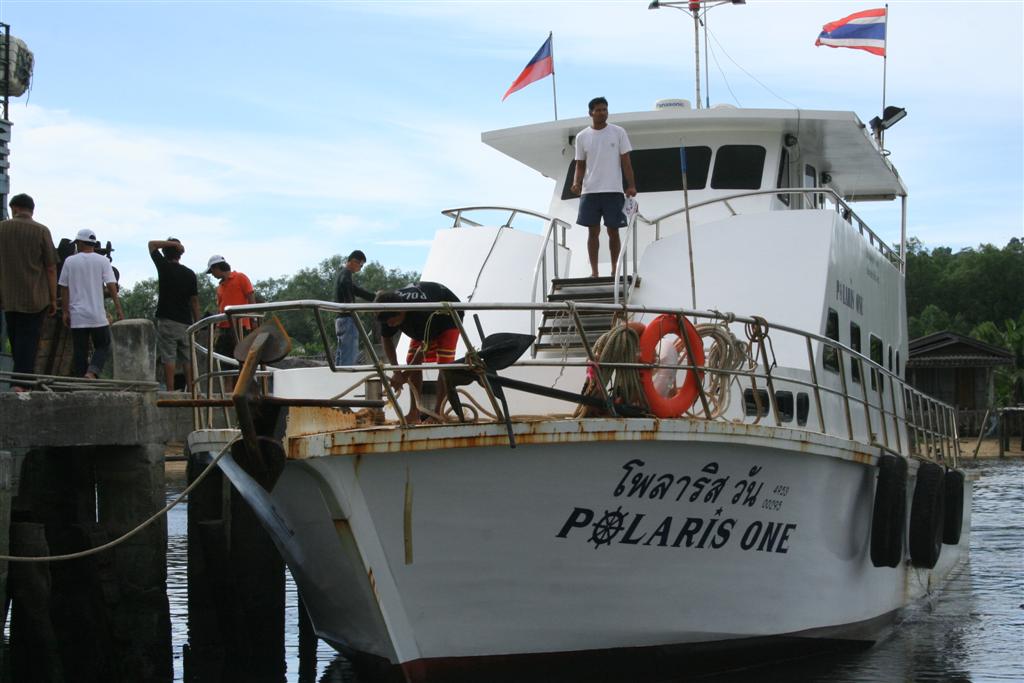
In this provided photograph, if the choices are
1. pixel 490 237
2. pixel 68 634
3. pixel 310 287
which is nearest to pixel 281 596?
pixel 68 634

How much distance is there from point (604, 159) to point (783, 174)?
2.65m

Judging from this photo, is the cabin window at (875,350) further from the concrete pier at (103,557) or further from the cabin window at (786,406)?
the concrete pier at (103,557)

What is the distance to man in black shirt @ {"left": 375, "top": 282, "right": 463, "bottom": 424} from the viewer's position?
317 inches

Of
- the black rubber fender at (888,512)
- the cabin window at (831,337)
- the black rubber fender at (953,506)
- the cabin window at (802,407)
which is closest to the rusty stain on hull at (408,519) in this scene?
the cabin window at (802,407)

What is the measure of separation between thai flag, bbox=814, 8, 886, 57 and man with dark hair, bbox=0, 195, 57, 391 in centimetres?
894

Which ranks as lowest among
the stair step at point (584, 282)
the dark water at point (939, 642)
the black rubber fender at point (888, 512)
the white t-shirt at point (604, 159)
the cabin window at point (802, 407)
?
the dark water at point (939, 642)

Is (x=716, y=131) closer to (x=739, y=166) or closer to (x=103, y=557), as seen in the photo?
(x=739, y=166)

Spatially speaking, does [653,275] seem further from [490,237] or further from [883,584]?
[883,584]

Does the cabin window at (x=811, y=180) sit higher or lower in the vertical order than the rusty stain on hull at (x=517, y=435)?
higher

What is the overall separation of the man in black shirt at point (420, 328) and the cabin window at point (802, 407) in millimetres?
2992

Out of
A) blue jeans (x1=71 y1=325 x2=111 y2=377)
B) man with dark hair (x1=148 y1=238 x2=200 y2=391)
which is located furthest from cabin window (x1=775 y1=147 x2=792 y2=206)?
blue jeans (x1=71 y1=325 x2=111 y2=377)

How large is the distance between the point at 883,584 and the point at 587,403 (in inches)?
165

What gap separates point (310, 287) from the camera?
9412 centimetres

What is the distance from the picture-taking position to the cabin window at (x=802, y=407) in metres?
9.82
